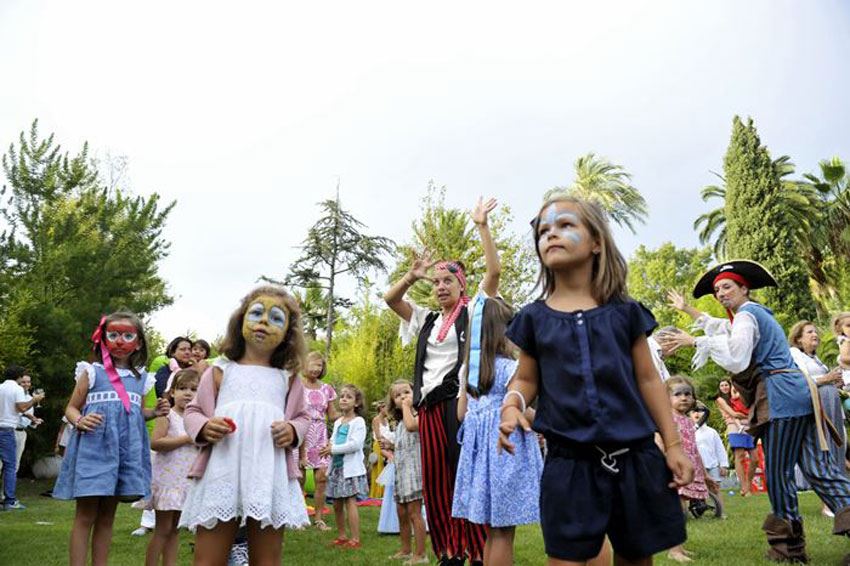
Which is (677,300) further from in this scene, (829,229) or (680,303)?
(829,229)

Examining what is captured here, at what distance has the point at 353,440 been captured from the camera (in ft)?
28.5

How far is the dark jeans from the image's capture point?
11680 mm

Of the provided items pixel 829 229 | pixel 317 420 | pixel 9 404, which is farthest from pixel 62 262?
pixel 829 229

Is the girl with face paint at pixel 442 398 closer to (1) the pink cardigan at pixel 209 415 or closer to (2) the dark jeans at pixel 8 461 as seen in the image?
(1) the pink cardigan at pixel 209 415

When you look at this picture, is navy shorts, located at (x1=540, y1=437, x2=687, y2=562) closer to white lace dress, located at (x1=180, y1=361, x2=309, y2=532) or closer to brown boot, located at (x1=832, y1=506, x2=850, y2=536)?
white lace dress, located at (x1=180, y1=361, x2=309, y2=532)

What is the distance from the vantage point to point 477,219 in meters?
4.86

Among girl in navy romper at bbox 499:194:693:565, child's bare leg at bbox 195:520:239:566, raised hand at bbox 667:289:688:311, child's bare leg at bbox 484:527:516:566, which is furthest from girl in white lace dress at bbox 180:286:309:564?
raised hand at bbox 667:289:688:311

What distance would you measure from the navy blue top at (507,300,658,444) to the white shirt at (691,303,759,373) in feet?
9.48

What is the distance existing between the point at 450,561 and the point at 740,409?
9382 mm

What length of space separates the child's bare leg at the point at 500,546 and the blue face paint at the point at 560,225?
77.5 inches

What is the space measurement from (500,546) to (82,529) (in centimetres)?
278

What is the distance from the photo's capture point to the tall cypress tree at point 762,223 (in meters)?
31.4

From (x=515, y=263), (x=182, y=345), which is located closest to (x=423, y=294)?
(x=515, y=263)

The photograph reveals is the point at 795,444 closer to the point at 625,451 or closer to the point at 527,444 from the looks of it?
the point at 527,444
